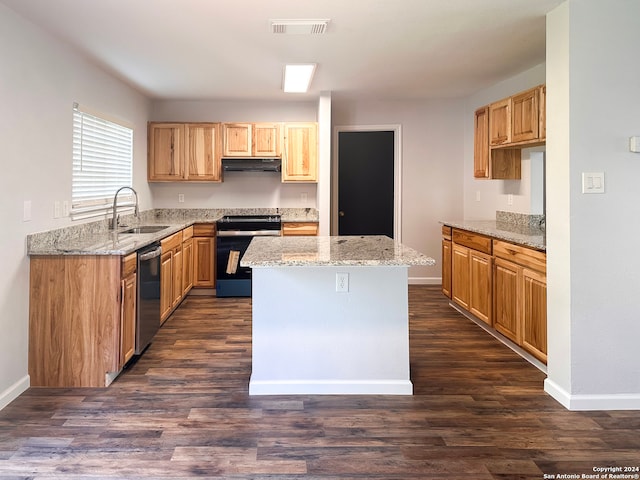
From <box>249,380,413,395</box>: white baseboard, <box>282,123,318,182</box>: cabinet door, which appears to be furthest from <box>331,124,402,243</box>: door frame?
<box>249,380,413,395</box>: white baseboard

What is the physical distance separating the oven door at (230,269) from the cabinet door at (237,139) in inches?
43.4

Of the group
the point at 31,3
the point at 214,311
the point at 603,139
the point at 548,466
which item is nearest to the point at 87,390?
the point at 214,311

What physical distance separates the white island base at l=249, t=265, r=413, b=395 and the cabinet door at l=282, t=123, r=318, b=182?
3.07 meters

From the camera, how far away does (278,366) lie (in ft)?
9.66

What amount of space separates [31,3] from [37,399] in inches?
92.8

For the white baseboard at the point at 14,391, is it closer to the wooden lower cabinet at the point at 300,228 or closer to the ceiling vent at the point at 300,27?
the ceiling vent at the point at 300,27

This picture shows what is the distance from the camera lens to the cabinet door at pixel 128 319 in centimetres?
310

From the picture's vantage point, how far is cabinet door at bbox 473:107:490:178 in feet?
14.7

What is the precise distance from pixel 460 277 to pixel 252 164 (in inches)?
110

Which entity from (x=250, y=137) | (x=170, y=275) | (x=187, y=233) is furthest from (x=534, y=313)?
(x=250, y=137)

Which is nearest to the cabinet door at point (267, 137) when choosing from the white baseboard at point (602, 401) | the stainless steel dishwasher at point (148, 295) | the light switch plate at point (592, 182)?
the stainless steel dishwasher at point (148, 295)

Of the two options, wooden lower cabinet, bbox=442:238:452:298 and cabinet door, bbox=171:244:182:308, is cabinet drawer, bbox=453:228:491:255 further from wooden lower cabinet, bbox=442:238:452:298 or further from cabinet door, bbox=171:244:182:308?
cabinet door, bbox=171:244:182:308

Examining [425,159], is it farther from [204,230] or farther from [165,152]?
[165,152]

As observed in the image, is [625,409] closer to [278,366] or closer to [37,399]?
[278,366]
